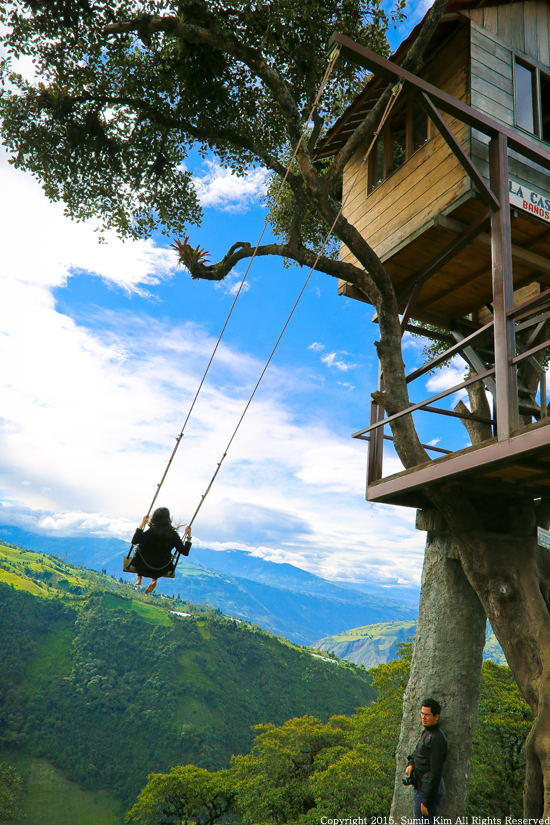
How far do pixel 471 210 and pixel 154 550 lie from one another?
19.4 ft

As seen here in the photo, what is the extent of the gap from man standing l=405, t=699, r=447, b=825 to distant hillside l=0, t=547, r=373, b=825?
6882cm

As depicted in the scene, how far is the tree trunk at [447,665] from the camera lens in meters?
6.15

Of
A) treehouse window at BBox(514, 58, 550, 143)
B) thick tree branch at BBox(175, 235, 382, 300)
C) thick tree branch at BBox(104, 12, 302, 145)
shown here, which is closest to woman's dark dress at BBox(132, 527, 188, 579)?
thick tree branch at BBox(175, 235, 382, 300)

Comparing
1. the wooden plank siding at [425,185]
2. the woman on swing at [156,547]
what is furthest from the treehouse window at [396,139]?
the woman on swing at [156,547]

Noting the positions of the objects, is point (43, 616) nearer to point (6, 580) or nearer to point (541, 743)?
point (6, 580)

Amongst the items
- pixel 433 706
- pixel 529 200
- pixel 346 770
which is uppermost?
pixel 529 200

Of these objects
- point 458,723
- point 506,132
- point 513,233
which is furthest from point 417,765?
point 506,132

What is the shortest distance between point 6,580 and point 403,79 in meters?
99.9

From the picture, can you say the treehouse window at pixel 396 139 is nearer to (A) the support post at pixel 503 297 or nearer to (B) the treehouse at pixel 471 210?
(B) the treehouse at pixel 471 210

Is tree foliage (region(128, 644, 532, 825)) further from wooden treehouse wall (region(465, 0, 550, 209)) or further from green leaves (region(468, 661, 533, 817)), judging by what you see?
wooden treehouse wall (region(465, 0, 550, 209))

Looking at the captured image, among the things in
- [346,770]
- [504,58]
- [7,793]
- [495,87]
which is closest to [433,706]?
[495,87]

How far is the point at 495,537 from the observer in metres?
6.49

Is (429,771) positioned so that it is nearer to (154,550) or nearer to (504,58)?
(154,550)

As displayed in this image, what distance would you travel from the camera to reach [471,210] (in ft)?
21.9
